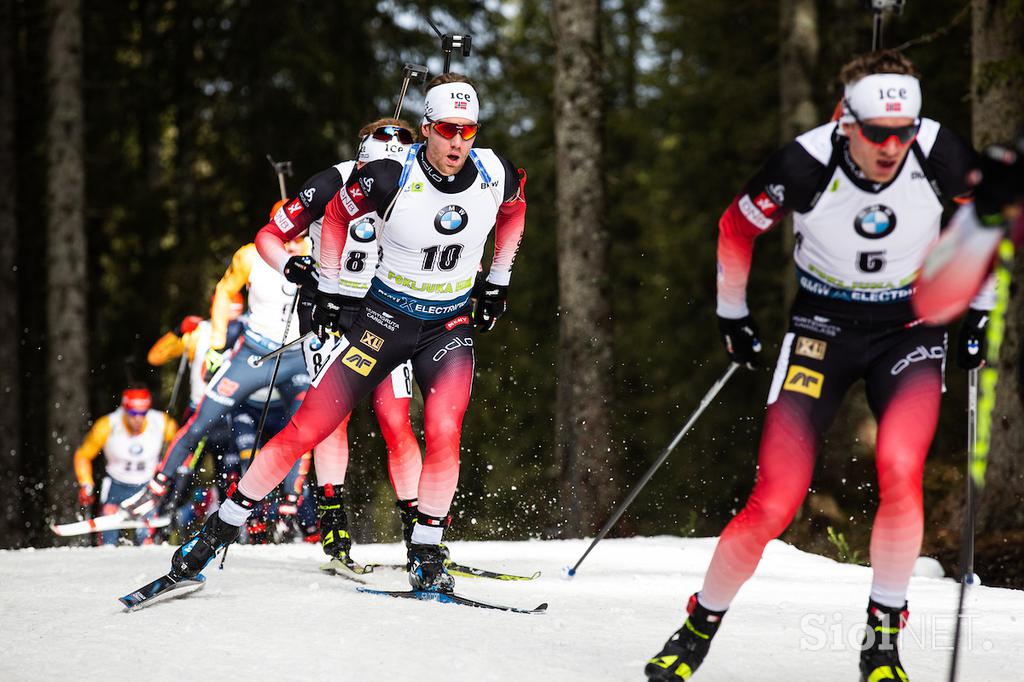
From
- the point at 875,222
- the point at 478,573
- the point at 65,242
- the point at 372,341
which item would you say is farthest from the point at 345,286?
the point at 65,242

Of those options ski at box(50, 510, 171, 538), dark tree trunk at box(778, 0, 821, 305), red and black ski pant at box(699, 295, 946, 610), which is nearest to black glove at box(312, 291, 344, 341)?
red and black ski pant at box(699, 295, 946, 610)

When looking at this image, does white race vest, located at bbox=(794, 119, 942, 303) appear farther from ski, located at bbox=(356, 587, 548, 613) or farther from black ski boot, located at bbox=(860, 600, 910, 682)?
ski, located at bbox=(356, 587, 548, 613)

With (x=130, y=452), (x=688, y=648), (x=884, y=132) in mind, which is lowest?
(x=130, y=452)

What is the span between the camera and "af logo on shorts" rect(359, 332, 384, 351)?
6574 mm

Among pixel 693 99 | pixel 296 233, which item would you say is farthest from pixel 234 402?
pixel 693 99

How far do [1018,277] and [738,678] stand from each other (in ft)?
21.1

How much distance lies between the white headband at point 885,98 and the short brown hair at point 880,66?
4cm

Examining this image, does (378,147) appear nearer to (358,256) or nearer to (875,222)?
(358,256)

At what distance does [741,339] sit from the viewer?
5082 mm

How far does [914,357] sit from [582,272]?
7.42 m

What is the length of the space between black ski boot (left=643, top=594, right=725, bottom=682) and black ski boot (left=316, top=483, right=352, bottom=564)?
337cm

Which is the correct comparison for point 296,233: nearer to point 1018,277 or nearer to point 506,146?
point 1018,277

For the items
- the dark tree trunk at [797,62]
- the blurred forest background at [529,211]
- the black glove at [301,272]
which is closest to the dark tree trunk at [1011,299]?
the blurred forest background at [529,211]

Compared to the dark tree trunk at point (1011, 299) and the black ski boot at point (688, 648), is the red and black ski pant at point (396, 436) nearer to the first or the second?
the black ski boot at point (688, 648)
